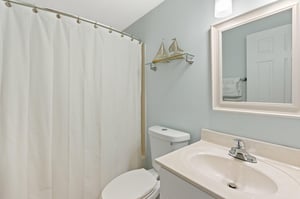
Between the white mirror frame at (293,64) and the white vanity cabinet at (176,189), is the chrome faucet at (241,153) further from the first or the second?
the white vanity cabinet at (176,189)

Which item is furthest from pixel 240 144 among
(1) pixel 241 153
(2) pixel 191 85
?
(2) pixel 191 85

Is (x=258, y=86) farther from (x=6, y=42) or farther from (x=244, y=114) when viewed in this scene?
(x=6, y=42)

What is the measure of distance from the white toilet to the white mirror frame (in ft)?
1.30

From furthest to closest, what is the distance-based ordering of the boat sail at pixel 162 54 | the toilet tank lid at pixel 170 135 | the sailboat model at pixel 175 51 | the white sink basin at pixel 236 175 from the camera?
the boat sail at pixel 162 54, the sailboat model at pixel 175 51, the toilet tank lid at pixel 170 135, the white sink basin at pixel 236 175

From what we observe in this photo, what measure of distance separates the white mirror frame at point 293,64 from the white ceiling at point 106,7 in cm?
82

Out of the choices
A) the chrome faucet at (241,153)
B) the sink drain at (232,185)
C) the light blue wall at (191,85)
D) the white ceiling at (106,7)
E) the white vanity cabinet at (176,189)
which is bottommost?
the sink drain at (232,185)

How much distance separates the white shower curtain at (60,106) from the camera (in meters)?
0.98

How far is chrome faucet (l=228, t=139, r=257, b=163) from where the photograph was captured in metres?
0.83

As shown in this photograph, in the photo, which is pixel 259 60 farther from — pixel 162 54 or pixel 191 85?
pixel 162 54

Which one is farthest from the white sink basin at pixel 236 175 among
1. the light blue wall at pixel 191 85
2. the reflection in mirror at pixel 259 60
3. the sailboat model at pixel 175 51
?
the sailboat model at pixel 175 51

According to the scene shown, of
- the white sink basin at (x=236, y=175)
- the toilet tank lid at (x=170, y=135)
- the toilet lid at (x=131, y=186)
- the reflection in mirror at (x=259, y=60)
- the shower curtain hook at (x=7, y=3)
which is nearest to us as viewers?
the white sink basin at (x=236, y=175)

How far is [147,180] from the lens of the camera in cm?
124

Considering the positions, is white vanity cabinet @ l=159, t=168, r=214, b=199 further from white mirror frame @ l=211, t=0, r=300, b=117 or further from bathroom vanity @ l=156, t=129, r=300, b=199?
white mirror frame @ l=211, t=0, r=300, b=117

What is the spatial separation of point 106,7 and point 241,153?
1.73 metres
